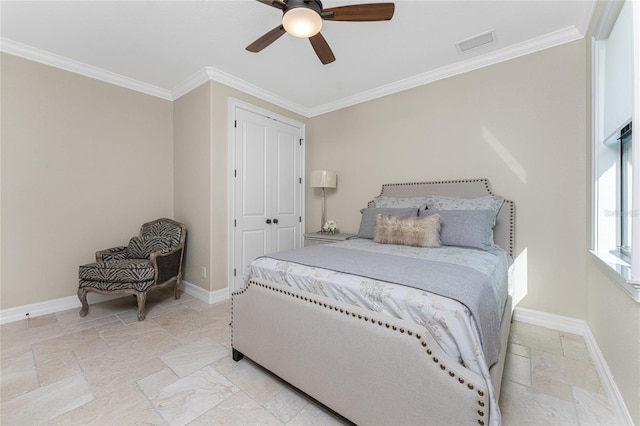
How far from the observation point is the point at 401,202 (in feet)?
9.66

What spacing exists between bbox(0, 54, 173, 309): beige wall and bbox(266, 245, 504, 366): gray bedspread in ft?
8.60

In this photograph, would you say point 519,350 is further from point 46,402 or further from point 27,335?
point 27,335

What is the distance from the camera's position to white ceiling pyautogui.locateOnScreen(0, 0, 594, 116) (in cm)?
209

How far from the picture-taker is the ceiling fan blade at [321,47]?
1906 millimetres

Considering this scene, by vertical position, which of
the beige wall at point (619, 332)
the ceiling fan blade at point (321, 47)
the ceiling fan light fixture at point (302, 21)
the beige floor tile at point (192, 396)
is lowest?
the beige floor tile at point (192, 396)

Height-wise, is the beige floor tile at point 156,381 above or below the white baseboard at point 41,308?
below

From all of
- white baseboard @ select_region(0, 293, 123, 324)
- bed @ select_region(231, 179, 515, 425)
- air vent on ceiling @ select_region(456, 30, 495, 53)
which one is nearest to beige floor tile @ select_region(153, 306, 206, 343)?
bed @ select_region(231, 179, 515, 425)

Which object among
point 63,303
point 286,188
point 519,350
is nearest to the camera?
point 519,350

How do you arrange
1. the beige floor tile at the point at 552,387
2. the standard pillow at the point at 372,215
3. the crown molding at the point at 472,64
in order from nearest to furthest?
the beige floor tile at the point at 552,387 → the crown molding at the point at 472,64 → the standard pillow at the point at 372,215

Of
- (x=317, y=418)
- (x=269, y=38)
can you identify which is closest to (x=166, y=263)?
(x=317, y=418)

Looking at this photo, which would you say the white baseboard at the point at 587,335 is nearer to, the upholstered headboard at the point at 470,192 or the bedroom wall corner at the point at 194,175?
the upholstered headboard at the point at 470,192

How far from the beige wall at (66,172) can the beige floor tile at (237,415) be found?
260 cm

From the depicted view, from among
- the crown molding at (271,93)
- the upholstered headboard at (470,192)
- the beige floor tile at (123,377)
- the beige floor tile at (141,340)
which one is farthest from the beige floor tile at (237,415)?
the crown molding at (271,93)

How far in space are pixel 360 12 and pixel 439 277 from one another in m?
1.65
